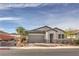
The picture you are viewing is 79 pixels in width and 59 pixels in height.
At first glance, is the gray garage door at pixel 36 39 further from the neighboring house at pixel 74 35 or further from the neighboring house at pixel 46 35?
the neighboring house at pixel 74 35

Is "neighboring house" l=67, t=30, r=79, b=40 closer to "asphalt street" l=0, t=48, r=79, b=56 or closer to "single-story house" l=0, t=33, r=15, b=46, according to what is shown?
"asphalt street" l=0, t=48, r=79, b=56

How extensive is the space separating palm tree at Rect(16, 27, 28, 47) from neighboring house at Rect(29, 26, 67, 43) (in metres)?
0.06

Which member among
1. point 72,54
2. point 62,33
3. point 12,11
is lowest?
point 72,54

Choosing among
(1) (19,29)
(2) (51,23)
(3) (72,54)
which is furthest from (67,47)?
(1) (19,29)

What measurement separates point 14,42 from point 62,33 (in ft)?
1.78

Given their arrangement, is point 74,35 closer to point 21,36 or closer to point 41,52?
point 41,52

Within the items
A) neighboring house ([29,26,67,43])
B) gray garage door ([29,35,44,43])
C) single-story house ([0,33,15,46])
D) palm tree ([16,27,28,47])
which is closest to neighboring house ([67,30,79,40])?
neighboring house ([29,26,67,43])

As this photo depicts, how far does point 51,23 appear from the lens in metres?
3.34

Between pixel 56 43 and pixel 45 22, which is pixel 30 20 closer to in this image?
pixel 45 22

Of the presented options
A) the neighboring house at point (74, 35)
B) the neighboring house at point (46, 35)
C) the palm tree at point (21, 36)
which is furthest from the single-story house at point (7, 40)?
the neighboring house at point (74, 35)

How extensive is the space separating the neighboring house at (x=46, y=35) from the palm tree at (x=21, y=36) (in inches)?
2.2

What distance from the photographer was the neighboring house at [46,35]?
3322mm

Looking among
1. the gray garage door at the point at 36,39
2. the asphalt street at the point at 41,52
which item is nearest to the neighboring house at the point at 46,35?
the gray garage door at the point at 36,39

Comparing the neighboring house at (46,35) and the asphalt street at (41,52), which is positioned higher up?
the neighboring house at (46,35)
